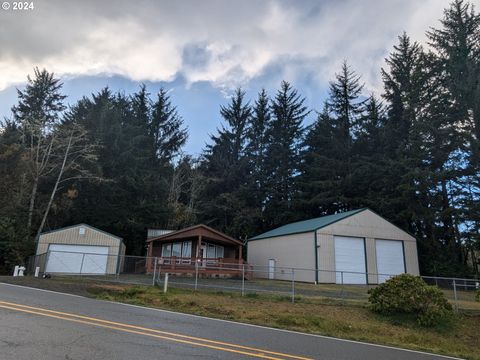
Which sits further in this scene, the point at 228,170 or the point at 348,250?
the point at 228,170

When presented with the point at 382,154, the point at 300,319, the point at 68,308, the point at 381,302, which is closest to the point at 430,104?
the point at 382,154

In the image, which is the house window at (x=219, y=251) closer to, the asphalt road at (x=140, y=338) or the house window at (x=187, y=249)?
the house window at (x=187, y=249)

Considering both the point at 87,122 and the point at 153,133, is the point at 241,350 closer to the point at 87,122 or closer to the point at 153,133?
the point at 87,122

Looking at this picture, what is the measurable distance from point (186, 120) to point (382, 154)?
87.3ft

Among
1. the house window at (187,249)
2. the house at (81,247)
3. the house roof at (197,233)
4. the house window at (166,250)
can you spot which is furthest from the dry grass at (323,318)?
the house window at (166,250)

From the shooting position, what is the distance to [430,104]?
109 feet

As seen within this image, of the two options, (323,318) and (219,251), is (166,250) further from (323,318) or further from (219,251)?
(323,318)

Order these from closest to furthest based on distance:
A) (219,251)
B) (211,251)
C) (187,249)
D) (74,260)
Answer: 1. (74,260)
2. (187,249)
3. (211,251)
4. (219,251)

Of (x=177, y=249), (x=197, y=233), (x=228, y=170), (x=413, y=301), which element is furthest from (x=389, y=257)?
(x=228, y=170)

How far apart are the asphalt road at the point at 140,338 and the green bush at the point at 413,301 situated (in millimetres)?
4559

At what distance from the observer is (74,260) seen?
24641 mm

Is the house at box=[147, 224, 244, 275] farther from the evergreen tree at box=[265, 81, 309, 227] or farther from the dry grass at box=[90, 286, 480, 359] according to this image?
the evergreen tree at box=[265, 81, 309, 227]

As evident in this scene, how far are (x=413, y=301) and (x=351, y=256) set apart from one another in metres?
12.3

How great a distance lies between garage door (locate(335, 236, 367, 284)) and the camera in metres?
24.2
